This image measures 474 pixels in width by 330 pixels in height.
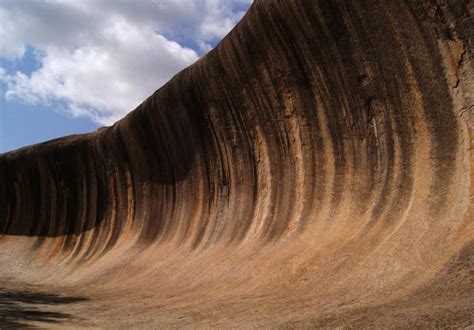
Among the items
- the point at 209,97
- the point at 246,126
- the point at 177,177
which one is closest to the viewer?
the point at 246,126

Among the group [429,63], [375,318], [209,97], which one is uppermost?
[209,97]

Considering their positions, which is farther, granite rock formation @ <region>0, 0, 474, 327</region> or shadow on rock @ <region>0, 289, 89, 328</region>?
shadow on rock @ <region>0, 289, 89, 328</region>

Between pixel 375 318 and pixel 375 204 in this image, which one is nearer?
pixel 375 318

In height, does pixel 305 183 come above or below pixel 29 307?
above

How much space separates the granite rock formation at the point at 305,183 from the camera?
5211 mm

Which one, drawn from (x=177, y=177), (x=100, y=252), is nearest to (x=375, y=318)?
(x=177, y=177)

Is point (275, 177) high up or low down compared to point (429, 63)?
down

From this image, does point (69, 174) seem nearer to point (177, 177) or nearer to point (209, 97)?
point (177, 177)

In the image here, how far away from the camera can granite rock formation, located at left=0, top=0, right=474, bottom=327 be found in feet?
17.1

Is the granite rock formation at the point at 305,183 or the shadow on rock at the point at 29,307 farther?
the shadow on rock at the point at 29,307

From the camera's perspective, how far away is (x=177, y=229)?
10719mm

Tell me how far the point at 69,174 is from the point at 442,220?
1248 centimetres

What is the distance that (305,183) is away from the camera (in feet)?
25.7

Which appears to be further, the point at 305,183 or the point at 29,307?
the point at 305,183
